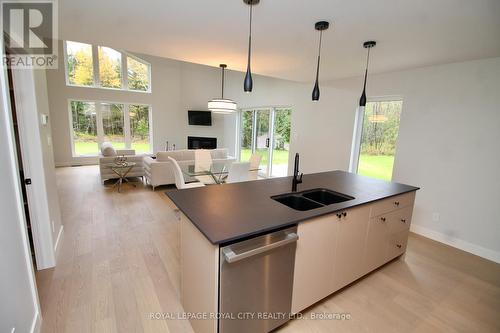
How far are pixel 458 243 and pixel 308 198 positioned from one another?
8.45 feet

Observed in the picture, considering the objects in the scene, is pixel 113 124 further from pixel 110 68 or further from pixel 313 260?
→ pixel 313 260

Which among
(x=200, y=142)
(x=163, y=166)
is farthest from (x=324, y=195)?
(x=200, y=142)

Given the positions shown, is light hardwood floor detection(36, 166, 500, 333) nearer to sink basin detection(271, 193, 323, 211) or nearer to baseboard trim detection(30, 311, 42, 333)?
baseboard trim detection(30, 311, 42, 333)

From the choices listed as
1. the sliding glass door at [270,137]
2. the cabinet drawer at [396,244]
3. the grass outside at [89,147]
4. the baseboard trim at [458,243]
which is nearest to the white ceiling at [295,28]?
the cabinet drawer at [396,244]

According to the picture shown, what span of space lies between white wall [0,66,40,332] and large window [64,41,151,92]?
7128 millimetres

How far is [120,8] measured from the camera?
77.0 inches

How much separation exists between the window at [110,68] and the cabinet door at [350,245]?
847 centimetres

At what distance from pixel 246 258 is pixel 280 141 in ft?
17.4

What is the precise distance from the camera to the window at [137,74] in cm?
789

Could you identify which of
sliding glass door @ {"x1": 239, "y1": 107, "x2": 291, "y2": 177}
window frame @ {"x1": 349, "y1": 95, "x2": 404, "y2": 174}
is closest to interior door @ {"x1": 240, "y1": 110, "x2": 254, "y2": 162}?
sliding glass door @ {"x1": 239, "y1": 107, "x2": 291, "y2": 177}

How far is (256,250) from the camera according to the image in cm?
139

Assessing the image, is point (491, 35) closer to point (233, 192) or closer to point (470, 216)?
point (470, 216)

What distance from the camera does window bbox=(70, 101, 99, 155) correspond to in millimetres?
7355

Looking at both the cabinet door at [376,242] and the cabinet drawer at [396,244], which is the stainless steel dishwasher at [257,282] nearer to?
the cabinet door at [376,242]
